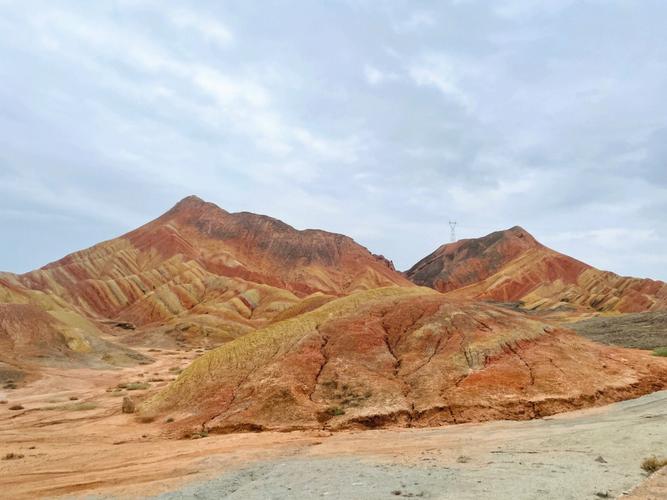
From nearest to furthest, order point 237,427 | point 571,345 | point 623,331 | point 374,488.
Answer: point 374,488 → point 237,427 → point 571,345 → point 623,331

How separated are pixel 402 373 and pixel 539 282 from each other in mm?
142196

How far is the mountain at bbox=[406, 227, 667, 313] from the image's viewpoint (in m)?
119

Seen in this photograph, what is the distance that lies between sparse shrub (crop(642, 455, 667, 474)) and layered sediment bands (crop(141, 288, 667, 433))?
894cm

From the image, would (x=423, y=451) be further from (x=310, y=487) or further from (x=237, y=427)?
(x=237, y=427)

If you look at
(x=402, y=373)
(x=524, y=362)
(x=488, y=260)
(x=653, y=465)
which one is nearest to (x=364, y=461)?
(x=653, y=465)

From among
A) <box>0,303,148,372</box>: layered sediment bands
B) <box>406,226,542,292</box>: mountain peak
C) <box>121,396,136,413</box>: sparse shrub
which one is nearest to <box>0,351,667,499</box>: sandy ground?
<box>121,396,136,413</box>: sparse shrub

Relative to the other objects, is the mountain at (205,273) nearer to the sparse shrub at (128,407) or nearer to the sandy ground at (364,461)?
the sparse shrub at (128,407)

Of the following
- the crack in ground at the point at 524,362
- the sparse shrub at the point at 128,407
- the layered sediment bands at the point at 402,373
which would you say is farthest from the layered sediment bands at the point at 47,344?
the crack in ground at the point at 524,362

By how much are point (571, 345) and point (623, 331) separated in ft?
91.9

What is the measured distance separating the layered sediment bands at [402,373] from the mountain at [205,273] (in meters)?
54.6

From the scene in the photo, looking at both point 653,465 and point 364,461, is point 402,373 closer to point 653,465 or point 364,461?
point 364,461

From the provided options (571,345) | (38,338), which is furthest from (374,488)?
(38,338)

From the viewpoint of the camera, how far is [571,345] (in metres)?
26.9

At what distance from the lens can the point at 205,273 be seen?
139 m
